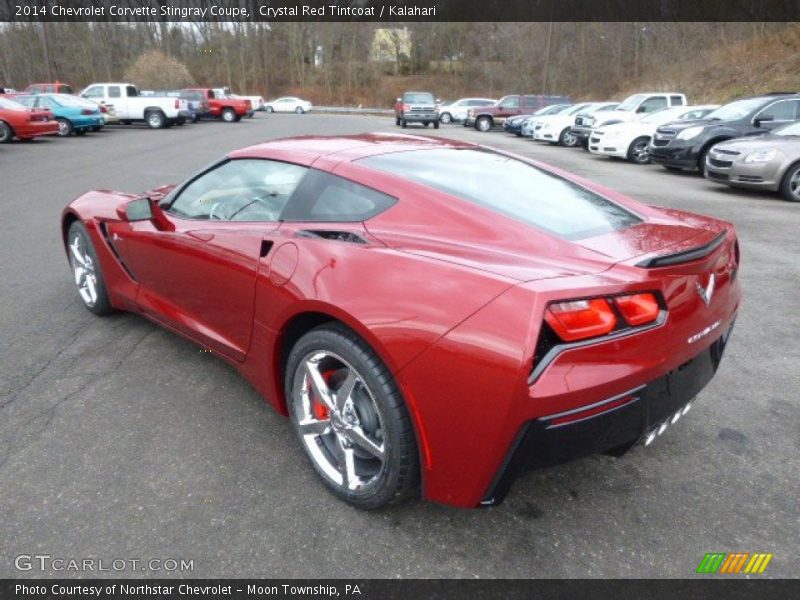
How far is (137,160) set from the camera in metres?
13.7

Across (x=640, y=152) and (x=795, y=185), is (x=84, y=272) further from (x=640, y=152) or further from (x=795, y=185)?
(x=640, y=152)

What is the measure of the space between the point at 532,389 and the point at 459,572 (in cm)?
75

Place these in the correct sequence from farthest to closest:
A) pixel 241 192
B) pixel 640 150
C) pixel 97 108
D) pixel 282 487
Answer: pixel 97 108 → pixel 640 150 → pixel 241 192 → pixel 282 487

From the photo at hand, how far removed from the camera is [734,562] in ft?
6.55

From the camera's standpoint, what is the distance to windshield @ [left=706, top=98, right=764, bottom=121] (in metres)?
11.7

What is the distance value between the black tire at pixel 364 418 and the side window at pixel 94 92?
2859 cm

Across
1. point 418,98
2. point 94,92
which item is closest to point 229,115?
point 94,92

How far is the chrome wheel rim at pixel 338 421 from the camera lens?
2188mm

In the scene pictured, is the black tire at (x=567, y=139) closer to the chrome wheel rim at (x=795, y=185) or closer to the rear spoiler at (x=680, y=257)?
the chrome wheel rim at (x=795, y=185)

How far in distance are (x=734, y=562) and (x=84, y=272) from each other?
4.20 meters

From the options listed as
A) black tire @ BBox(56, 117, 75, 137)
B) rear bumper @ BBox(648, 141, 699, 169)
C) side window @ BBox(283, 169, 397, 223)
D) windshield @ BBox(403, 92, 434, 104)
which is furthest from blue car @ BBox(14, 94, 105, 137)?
side window @ BBox(283, 169, 397, 223)

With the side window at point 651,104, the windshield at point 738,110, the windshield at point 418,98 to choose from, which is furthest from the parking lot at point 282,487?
the windshield at point 418,98

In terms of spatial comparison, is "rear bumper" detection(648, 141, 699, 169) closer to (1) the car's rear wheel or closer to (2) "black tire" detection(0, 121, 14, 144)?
(2) "black tire" detection(0, 121, 14, 144)

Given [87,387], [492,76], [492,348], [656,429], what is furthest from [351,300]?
[492,76]
